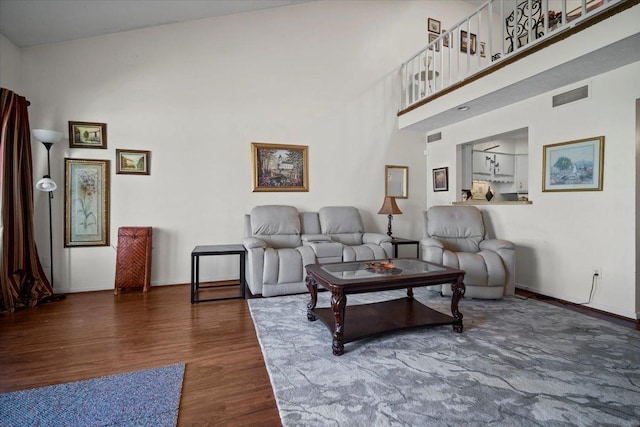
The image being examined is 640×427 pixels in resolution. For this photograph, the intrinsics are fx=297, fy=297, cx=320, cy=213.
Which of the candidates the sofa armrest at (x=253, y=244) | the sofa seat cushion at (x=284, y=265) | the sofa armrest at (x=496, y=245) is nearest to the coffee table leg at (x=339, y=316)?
the sofa seat cushion at (x=284, y=265)

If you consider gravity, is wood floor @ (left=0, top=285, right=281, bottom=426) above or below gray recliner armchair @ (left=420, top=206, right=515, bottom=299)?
below

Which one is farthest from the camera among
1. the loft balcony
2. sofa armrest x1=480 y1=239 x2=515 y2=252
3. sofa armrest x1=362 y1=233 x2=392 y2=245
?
sofa armrest x1=362 y1=233 x2=392 y2=245

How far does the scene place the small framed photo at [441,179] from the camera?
191 inches

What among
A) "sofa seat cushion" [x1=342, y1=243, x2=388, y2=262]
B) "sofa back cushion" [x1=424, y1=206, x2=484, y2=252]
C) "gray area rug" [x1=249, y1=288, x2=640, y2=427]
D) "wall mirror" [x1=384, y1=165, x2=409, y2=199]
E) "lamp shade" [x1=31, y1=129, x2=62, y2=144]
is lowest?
"gray area rug" [x1=249, y1=288, x2=640, y2=427]

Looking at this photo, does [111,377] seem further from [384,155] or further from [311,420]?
[384,155]

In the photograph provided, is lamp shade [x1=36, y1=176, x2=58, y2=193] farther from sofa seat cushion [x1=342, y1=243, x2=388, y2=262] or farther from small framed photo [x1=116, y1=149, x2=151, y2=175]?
sofa seat cushion [x1=342, y1=243, x2=388, y2=262]

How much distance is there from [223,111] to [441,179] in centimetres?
357

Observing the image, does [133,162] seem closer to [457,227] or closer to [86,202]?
[86,202]

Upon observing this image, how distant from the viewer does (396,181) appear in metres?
5.07

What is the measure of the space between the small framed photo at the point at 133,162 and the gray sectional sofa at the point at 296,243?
144 centimetres

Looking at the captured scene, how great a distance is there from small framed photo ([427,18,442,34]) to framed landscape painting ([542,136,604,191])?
320cm

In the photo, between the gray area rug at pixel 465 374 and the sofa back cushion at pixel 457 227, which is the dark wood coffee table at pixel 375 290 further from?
the sofa back cushion at pixel 457 227

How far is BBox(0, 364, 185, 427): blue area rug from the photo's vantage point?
1403 millimetres

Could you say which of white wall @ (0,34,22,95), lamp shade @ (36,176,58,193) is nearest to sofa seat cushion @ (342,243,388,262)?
lamp shade @ (36,176,58,193)
